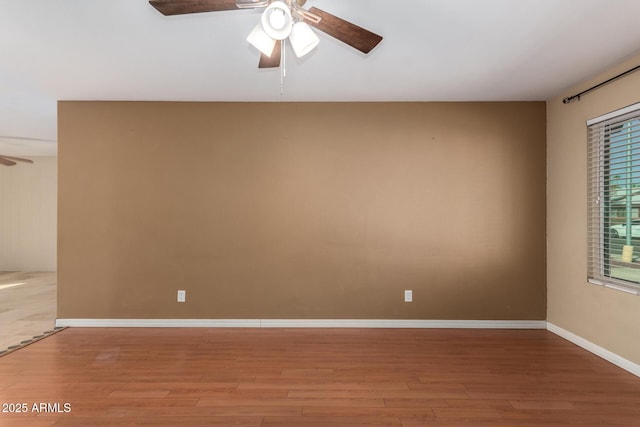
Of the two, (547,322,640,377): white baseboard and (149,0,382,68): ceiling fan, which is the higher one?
(149,0,382,68): ceiling fan

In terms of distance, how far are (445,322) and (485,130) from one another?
2020 mm

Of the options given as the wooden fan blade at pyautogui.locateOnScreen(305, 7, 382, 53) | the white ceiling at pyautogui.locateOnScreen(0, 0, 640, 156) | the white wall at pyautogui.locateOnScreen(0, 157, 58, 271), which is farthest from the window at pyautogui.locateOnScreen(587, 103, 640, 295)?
the white wall at pyautogui.locateOnScreen(0, 157, 58, 271)

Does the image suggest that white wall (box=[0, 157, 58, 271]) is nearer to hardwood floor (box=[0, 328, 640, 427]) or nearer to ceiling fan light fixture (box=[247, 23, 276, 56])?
hardwood floor (box=[0, 328, 640, 427])

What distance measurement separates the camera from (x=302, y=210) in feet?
12.5

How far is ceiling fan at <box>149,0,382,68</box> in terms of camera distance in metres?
1.58

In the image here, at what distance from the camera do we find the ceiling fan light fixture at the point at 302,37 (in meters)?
1.73

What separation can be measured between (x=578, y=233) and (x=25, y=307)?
6120mm

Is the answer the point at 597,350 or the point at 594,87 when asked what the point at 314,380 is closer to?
the point at 597,350

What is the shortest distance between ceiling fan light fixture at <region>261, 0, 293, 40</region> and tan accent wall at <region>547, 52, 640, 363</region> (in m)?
2.69

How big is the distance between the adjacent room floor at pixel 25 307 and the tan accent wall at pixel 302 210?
1.32 feet

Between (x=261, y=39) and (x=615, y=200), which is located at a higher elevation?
(x=261, y=39)

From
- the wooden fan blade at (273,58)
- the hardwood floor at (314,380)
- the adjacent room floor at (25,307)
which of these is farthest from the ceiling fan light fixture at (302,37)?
the adjacent room floor at (25,307)

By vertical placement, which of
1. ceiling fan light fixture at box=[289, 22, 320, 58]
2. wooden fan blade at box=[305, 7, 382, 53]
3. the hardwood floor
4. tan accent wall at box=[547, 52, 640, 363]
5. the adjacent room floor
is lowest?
the hardwood floor

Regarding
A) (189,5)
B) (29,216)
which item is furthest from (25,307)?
(189,5)
